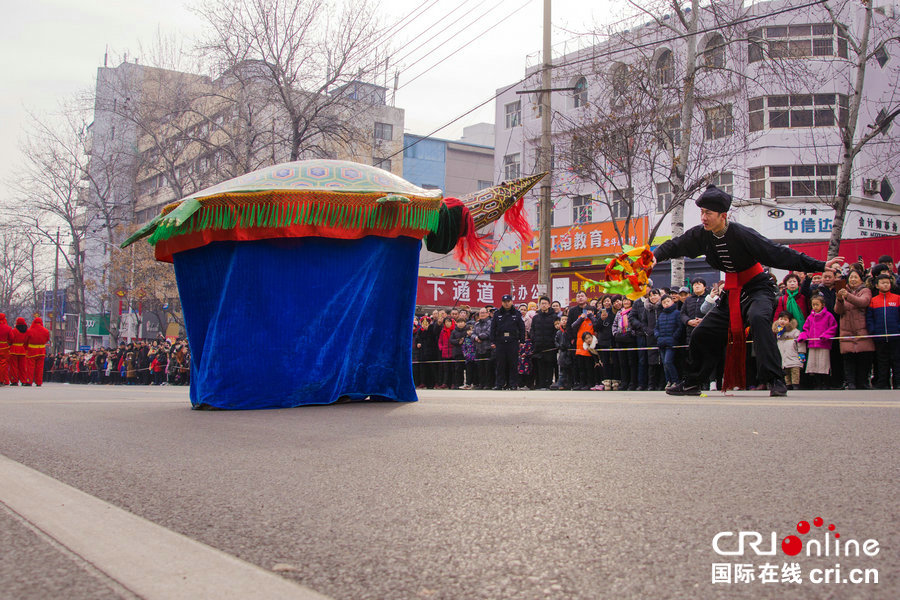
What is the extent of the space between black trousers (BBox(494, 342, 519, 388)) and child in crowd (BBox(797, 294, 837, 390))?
5354mm

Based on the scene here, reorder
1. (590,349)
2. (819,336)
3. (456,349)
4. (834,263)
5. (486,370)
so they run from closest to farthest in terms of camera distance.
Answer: (834,263), (819,336), (590,349), (486,370), (456,349)

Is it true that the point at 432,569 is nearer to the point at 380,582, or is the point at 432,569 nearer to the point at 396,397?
the point at 380,582

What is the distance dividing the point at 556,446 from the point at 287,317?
4173 mm

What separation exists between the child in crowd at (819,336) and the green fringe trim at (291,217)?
270 inches

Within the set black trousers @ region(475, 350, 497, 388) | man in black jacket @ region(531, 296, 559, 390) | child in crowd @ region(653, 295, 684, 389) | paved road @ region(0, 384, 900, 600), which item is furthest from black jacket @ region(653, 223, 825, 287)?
black trousers @ region(475, 350, 497, 388)

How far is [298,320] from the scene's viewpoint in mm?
7789

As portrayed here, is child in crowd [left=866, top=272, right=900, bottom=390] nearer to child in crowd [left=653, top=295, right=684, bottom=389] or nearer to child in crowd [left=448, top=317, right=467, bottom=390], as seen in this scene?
child in crowd [left=653, top=295, right=684, bottom=389]

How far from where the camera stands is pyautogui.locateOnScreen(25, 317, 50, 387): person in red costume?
1953cm

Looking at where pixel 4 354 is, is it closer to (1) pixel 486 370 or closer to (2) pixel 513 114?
(1) pixel 486 370

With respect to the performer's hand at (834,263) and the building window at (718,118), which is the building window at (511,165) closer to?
the building window at (718,118)

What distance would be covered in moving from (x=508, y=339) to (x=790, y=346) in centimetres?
528

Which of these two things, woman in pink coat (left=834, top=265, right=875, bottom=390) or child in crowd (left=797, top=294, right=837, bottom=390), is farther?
child in crowd (left=797, top=294, right=837, bottom=390)

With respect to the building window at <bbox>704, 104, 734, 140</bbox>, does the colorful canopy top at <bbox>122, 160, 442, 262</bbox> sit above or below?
below

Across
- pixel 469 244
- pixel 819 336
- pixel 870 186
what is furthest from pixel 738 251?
pixel 870 186
